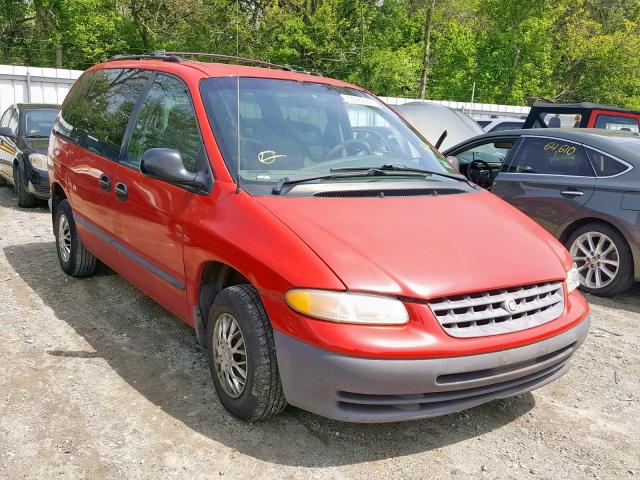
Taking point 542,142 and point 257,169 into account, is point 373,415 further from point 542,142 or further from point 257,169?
point 542,142

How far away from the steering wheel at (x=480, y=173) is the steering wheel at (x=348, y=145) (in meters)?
3.69

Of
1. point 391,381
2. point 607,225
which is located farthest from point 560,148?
point 391,381

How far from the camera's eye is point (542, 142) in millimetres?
6277

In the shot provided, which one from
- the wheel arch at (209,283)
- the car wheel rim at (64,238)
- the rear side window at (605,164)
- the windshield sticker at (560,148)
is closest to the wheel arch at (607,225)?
the rear side window at (605,164)

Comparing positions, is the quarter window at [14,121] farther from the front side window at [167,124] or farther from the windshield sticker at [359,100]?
the windshield sticker at [359,100]

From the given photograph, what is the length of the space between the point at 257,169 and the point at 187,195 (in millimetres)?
432

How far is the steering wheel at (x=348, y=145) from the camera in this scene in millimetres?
3671

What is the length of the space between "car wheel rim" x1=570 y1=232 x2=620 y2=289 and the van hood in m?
2.56

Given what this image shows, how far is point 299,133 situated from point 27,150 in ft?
21.0

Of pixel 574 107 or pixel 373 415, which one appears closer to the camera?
pixel 373 415

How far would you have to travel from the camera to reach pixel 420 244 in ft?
9.36

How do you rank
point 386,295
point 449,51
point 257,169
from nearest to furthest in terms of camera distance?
point 386,295, point 257,169, point 449,51

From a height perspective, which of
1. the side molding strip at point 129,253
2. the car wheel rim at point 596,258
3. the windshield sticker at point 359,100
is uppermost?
the windshield sticker at point 359,100

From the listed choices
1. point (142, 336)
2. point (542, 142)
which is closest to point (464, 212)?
point (142, 336)
